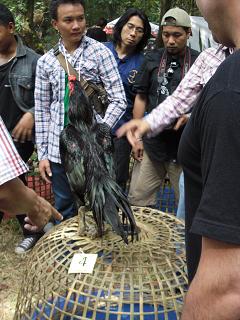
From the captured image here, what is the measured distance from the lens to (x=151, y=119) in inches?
74.2

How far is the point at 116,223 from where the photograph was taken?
75.4 inches

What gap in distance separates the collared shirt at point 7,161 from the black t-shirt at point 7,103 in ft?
5.91

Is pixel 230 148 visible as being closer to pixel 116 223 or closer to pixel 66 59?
pixel 116 223

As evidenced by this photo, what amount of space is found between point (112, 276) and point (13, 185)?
55 centimetres

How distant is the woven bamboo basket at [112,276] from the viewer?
1.62 metres

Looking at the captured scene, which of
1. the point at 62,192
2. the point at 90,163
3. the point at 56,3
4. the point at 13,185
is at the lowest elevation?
the point at 62,192

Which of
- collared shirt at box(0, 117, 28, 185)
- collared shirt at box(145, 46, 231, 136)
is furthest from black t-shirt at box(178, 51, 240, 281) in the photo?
collared shirt at box(145, 46, 231, 136)

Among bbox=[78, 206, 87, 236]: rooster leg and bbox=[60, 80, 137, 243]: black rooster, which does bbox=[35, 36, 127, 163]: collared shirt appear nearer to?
bbox=[60, 80, 137, 243]: black rooster

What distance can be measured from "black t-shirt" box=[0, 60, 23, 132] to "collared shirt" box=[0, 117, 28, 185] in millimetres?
1800

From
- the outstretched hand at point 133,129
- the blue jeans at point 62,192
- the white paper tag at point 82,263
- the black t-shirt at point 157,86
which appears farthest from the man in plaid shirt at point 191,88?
the blue jeans at point 62,192

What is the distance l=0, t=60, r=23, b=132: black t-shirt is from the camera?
3.12 m

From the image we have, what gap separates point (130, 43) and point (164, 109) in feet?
5.14

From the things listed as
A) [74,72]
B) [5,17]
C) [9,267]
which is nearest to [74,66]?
[74,72]

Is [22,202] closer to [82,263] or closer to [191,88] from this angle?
[82,263]
